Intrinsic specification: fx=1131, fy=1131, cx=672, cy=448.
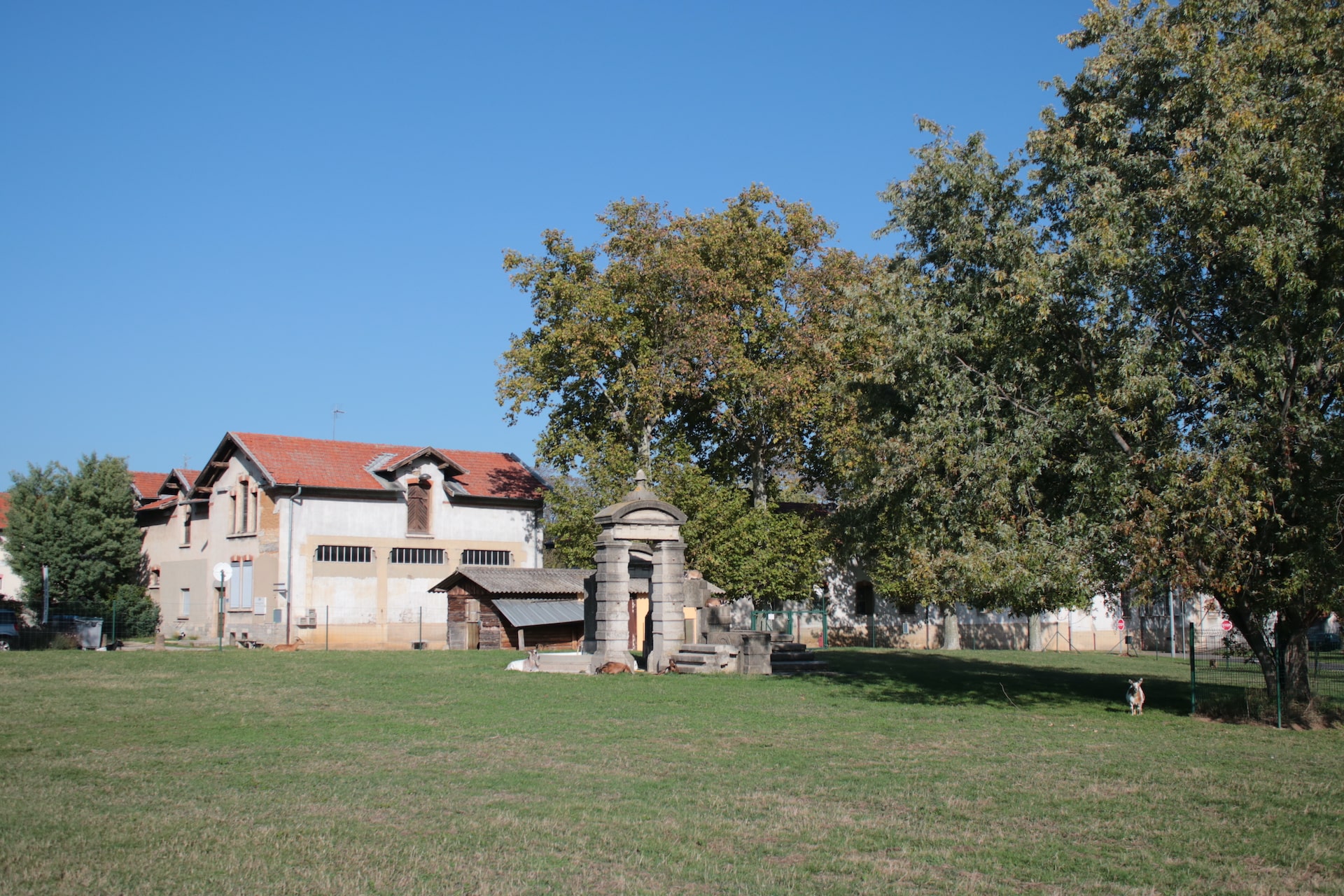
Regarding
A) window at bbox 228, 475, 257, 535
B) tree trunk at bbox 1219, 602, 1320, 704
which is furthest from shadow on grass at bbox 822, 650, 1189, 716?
window at bbox 228, 475, 257, 535

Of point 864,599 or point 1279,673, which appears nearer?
point 1279,673

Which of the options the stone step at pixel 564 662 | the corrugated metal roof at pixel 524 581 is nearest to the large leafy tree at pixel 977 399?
the stone step at pixel 564 662

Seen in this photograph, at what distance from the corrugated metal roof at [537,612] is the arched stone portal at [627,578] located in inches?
391

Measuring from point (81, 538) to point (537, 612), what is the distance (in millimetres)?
23754

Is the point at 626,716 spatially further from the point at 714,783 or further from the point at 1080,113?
the point at 1080,113

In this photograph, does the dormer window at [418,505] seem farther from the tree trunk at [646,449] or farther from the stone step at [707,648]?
the stone step at [707,648]

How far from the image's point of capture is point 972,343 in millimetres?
20219

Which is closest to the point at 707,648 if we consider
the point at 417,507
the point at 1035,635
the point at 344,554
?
the point at 344,554

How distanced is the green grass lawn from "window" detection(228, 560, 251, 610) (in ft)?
81.2

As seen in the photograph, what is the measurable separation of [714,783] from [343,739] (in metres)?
5.54

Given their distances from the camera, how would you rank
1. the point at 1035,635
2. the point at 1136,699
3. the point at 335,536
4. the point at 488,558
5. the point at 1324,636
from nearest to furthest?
the point at 1136,699, the point at 335,536, the point at 488,558, the point at 1035,635, the point at 1324,636

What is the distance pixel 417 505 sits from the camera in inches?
1849

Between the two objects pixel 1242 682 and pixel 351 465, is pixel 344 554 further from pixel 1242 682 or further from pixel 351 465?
pixel 1242 682

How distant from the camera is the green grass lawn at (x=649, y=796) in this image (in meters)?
8.19
